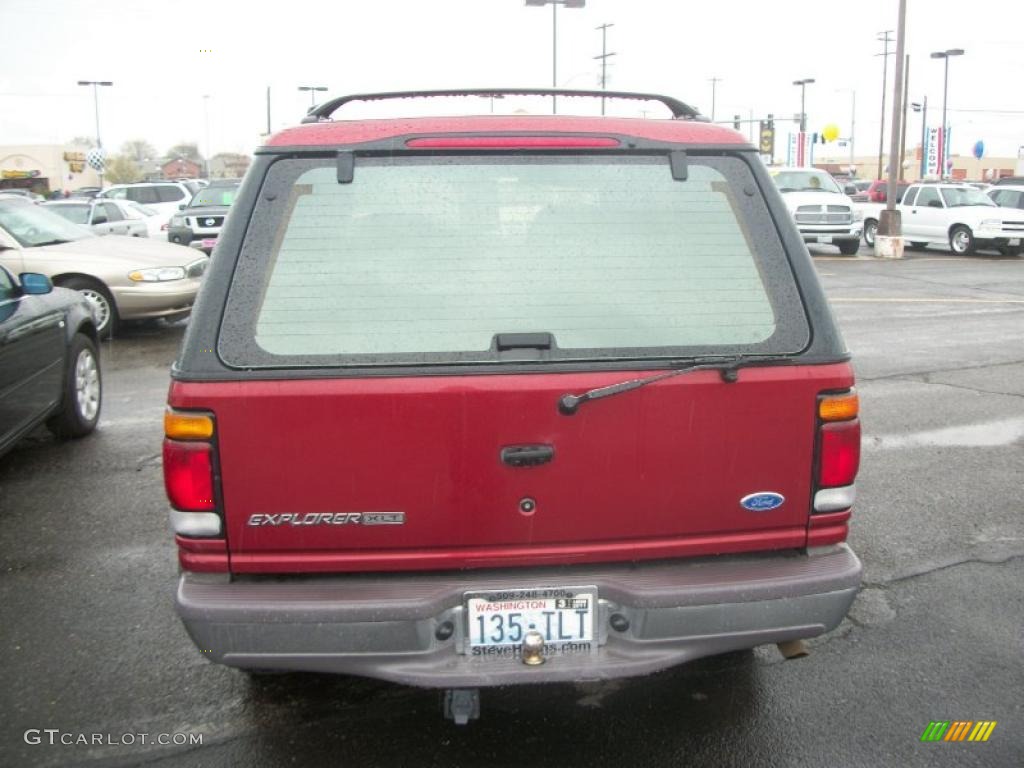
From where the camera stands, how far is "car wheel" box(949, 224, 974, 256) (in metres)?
22.0

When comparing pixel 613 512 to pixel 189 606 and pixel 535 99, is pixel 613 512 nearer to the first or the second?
pixel 189 606

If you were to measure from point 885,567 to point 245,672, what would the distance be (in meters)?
2.90

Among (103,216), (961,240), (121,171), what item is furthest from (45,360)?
(121,171)

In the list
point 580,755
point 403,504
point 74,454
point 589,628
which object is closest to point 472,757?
point 580,755

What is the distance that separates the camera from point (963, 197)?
2259cm

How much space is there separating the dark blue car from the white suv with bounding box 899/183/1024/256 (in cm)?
2070

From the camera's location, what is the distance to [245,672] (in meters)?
3.36

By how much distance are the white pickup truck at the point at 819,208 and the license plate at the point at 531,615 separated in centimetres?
2053

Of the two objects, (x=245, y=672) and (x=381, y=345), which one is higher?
(x=381, y=345)

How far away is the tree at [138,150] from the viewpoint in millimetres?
120438

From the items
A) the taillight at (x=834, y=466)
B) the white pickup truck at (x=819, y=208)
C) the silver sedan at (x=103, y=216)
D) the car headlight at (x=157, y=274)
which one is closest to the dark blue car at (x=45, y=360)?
the car headlight at (x=157, y=274)

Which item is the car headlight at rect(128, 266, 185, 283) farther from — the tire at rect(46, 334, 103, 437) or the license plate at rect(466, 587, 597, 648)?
the license plate at rect(466, 587, 597, 648)

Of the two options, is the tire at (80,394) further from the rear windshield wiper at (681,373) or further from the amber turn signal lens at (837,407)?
the amber turn signal lens at (837,407)

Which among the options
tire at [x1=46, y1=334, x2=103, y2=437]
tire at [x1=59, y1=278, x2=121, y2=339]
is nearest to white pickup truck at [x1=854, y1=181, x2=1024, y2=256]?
tire at [x1=59, y1=278, x2=121, y2=339]
